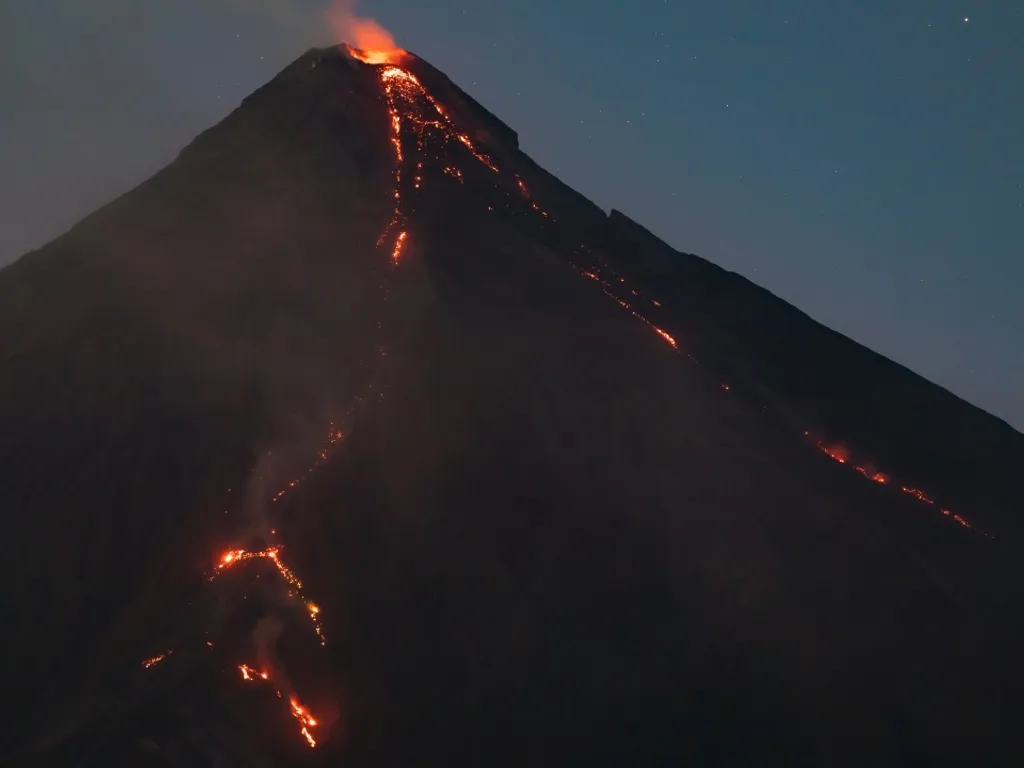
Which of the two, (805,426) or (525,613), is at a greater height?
(805,426)

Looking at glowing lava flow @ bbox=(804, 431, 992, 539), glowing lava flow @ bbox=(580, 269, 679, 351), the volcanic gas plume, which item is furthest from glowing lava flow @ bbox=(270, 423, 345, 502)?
glowing lava flow @ bbox=(804, 431, 992, 539)

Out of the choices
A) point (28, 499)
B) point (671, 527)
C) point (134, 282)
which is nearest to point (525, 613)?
point (671, 527)

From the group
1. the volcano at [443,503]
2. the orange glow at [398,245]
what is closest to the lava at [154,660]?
the volcano at [443,503]

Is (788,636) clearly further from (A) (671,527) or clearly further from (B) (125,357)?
(B) (125,357)

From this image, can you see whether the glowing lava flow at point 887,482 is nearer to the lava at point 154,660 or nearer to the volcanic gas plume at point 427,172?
the volcanic gas plume at point 427,172

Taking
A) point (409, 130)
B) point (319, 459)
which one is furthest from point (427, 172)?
point (319, 459)

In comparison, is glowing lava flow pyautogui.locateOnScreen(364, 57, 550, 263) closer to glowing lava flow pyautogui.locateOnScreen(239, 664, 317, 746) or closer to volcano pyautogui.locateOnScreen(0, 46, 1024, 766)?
volcano pyautogui.locateOnScreen(0, 46, 1024, 766)

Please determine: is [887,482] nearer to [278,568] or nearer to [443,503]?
[443,503]

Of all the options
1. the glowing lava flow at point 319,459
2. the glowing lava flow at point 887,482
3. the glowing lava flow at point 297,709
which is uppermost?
the glowing lava flow at point 887,482
